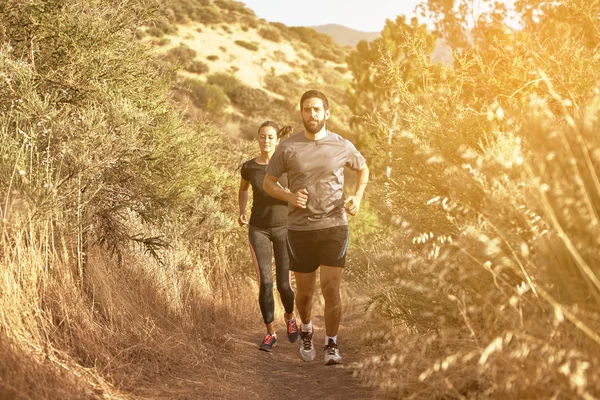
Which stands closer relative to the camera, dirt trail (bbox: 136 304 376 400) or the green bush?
dirt trail (bbox: 136 304 376 400)

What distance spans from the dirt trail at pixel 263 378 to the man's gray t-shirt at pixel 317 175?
4.30ft

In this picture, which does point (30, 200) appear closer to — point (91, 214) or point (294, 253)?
point (91, 214)

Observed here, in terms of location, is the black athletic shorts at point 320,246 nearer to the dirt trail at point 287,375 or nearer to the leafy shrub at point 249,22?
the dirt trail at point 287,375

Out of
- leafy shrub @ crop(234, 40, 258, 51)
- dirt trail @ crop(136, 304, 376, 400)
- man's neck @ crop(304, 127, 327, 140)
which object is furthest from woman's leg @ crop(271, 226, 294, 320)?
leafy shrub @ crop(234, 40, 258, 51)

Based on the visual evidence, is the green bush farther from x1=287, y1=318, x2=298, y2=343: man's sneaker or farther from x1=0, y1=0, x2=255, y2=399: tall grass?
x1=287, y1=318, x2=298, y2=343: man's sneaker

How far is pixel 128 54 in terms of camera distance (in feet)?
23.2

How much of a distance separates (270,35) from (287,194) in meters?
53.8

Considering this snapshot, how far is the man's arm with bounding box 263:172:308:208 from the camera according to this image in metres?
5.51

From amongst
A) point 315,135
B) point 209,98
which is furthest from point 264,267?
point 209,98

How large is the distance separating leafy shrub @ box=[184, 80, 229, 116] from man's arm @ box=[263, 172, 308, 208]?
27.4 meters

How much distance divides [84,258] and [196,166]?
14.9 feet

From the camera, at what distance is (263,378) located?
5707 mm

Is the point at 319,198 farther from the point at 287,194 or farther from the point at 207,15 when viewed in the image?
the point at 207,15

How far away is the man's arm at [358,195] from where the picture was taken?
561cm
